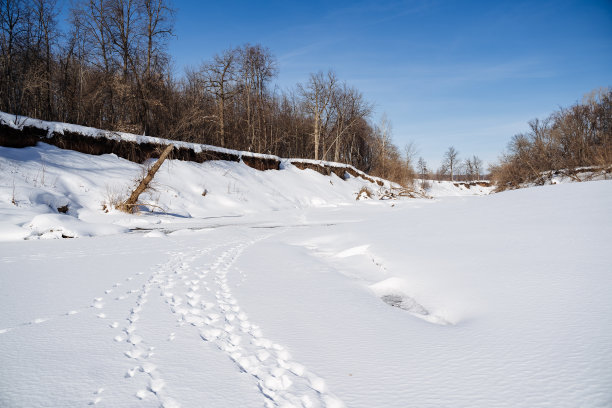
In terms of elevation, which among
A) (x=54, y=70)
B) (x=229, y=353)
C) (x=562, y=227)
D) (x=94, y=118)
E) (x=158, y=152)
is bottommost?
(x=229, y=353)

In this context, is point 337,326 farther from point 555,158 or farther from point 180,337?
point 555,158

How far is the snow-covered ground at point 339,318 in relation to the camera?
137cm

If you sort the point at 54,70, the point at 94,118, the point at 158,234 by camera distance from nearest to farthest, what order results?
the point at 158,234 → the point at 94,118 → the point at 54,70

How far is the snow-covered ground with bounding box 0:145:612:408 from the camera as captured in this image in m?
1.37

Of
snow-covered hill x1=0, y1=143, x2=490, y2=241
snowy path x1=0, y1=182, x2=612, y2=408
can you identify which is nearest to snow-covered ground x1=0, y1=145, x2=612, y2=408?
snowy path x1=0, y1=182, x2=612, y2=408

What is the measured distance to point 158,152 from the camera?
43.9ft

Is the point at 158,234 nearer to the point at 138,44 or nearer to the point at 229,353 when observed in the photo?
the point at 229,353

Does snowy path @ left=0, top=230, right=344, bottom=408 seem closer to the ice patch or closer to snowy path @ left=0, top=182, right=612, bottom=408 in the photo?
snowy path @ left=0, top=182, right=612, bottom=408

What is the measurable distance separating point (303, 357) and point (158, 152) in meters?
13.9

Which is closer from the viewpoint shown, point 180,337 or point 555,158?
point 180,337

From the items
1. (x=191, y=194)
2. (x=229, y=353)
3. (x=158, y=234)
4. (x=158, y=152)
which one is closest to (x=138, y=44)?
(x=158, y=152)

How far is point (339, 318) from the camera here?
90.4 inches

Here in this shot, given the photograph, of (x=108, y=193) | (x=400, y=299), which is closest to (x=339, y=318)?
(x=400, y=299)

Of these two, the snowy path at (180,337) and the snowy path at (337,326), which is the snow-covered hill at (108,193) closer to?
the snowy path at (337,326)
